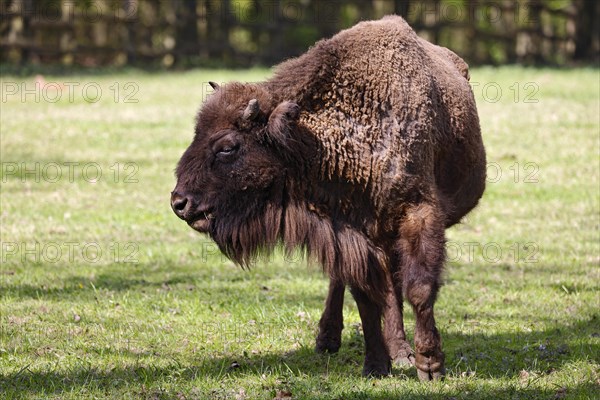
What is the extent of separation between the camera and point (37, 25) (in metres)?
30.4

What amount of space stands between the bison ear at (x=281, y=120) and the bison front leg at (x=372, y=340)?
1253mm

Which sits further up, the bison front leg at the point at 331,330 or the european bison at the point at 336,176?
the european bison at the point at 336,176

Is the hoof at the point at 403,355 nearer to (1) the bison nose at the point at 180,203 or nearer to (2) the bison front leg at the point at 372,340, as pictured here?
(2) the bison front leg at the point at 372,340

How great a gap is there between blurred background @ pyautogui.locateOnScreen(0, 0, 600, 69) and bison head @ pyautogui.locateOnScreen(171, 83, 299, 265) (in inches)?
963

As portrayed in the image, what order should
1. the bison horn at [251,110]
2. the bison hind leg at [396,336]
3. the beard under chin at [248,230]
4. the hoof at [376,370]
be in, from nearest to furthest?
the bison horn at [251,110] → the beard under chin at [248,230] → the hoof at [376,370] → the bison hind leg at [396,336]

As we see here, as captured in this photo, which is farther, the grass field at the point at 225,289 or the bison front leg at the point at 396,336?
the bison front leg at the point at 396,336

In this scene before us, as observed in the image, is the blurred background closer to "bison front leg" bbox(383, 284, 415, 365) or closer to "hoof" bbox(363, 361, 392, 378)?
"bison front leg" bbox(383, 284, 415, 365)

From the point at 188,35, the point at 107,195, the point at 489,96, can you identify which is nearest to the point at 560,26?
the point at 188,35

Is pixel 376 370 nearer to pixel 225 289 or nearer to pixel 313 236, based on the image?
pixel 313 236

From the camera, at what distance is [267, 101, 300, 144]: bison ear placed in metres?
6.50

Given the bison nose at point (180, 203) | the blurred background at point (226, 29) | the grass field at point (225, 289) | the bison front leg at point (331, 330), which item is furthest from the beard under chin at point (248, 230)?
the blurred background at point (226, 29)

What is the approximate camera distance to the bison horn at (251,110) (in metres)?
6.49

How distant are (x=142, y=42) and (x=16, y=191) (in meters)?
19.0

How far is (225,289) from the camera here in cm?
968
